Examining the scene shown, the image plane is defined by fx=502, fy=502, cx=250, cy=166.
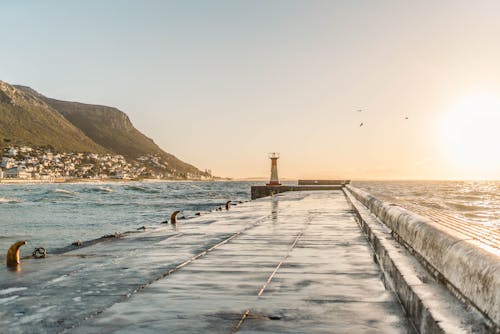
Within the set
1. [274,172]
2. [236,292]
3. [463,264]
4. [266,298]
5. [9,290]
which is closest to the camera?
[463,264]

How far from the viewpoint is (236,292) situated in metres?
7.12

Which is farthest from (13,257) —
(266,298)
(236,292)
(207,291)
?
(266,298)

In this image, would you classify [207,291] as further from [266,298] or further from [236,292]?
[266,298]

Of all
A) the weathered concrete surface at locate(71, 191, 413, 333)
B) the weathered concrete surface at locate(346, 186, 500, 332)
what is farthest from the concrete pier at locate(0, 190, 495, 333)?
the weathered concrete surface at locate(346, 186, 500, 332)

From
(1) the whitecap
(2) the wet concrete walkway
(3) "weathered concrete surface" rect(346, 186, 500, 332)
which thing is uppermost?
(3) "weathered concrete surface" rect(346, 186, 500, 332)

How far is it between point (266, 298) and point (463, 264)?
9.66ft

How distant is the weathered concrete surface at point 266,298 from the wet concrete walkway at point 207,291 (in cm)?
1

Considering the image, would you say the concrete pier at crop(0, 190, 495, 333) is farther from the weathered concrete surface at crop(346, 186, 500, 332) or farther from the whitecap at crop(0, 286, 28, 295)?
the weathered concrete surface at crop(346, 186, 500, 332)

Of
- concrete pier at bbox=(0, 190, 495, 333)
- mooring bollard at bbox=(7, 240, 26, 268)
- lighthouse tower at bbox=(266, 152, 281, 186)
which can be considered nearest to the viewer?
concrete pier at bbox=(0, 190, 495, 333)

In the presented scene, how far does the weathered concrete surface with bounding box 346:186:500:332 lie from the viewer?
3645 mm

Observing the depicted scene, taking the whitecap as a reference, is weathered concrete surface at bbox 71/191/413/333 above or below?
above

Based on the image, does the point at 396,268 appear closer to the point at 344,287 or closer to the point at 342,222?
the point at 344,287

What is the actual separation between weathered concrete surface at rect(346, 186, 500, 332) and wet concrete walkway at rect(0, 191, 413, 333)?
76 cm

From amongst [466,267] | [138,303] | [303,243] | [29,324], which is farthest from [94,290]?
[303,243]
